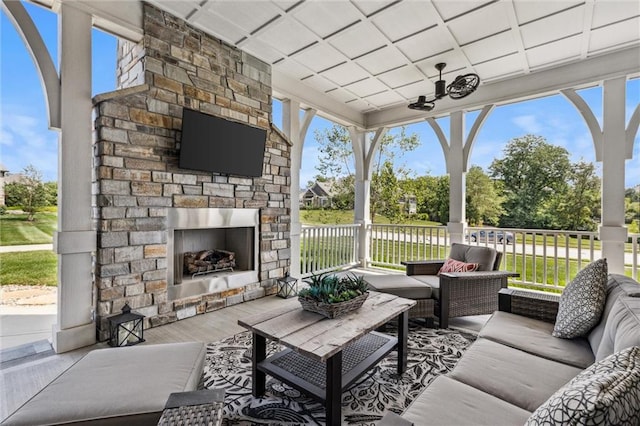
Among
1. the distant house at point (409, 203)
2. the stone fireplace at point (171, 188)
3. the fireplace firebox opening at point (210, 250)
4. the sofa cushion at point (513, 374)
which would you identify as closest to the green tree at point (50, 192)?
the stone fireplace at point (171, 188)

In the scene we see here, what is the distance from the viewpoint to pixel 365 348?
212 cm

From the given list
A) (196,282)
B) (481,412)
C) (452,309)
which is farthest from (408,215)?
(481,412)

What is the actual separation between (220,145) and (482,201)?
688 cm

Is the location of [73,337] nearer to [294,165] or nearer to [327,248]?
[294,165]

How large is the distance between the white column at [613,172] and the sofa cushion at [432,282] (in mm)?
2184

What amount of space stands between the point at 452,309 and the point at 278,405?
1965mm

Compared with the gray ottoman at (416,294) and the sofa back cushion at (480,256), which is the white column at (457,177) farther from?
the gray ottoman at (416,294)

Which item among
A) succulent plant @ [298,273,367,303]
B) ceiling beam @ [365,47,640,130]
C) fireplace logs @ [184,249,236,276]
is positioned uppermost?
ceiling beam @ [365,47,640,130]

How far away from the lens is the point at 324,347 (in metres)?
1.51

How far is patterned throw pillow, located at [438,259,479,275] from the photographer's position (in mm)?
3314

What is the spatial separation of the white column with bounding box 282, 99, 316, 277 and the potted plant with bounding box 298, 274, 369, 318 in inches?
97.5

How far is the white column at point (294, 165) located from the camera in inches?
178

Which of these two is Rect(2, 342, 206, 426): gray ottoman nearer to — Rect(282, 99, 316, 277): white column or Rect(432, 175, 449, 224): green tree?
Rect(282, 99, 316, 277): white column

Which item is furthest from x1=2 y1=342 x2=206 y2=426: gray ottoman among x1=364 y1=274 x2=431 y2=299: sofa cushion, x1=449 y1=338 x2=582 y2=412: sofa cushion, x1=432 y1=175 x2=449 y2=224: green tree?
x1=432 y1=175 x2=449 y2=224: green tree
